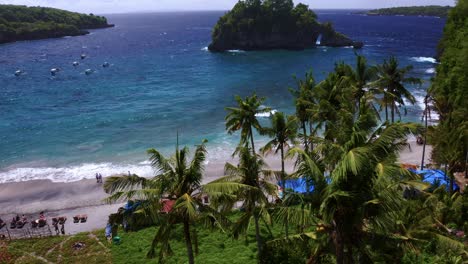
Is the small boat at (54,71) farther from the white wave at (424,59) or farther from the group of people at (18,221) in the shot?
the white wave at (424,59)

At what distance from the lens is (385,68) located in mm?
36531

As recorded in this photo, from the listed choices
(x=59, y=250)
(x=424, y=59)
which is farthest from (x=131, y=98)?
(x=424, y=59)

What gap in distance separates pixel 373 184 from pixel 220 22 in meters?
140

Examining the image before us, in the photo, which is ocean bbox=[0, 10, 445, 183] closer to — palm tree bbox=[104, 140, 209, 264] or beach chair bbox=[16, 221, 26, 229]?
beach chair bbox=[16, 221, 26, 229]

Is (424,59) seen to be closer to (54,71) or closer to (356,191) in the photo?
(54,71)

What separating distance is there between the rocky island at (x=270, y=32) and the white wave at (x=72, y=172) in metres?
101

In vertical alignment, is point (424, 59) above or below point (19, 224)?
above

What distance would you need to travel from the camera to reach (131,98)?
84.1 metres

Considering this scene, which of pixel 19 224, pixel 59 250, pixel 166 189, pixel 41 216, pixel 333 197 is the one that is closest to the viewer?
pixel 333 197

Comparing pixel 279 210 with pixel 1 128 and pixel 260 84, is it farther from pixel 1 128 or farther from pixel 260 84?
pixel 260 84

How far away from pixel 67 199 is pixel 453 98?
42.9 meters

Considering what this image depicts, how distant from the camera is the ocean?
55.5m

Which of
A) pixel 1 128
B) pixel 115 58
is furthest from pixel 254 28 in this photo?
pixel 1 128

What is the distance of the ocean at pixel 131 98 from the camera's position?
55.5 m
